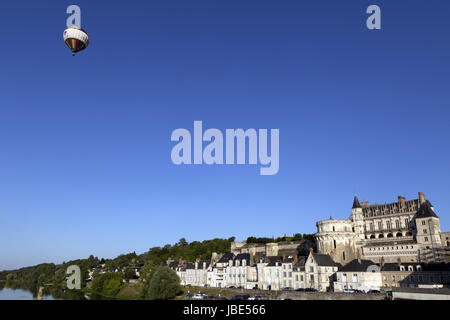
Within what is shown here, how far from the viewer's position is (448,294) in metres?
39.7

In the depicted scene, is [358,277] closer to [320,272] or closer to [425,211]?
[320,272]

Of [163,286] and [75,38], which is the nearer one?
[75,38]

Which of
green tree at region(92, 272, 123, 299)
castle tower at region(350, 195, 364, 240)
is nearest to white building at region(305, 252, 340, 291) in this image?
castle tower at region(350, 195, 364, 240)

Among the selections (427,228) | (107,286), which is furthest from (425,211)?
(107,286)

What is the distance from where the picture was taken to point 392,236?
79000mm

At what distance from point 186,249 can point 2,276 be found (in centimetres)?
9883

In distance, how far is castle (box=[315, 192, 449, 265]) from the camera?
6756 cm

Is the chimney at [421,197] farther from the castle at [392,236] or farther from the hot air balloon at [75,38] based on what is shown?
the hot air balloon at [75,38]

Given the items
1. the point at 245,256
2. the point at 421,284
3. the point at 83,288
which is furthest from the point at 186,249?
the point at 421,284

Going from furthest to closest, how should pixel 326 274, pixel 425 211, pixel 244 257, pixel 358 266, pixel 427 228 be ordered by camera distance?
1. pixel 244 257
2. pixel 425 211
3. pixel 427 228
4. pixel 326 274
5. pixel 358 266

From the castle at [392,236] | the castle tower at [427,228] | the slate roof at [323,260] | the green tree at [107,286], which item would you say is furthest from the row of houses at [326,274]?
the green tree at [107,286]

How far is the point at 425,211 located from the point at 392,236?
36.5 feet

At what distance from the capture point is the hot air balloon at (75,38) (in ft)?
139
